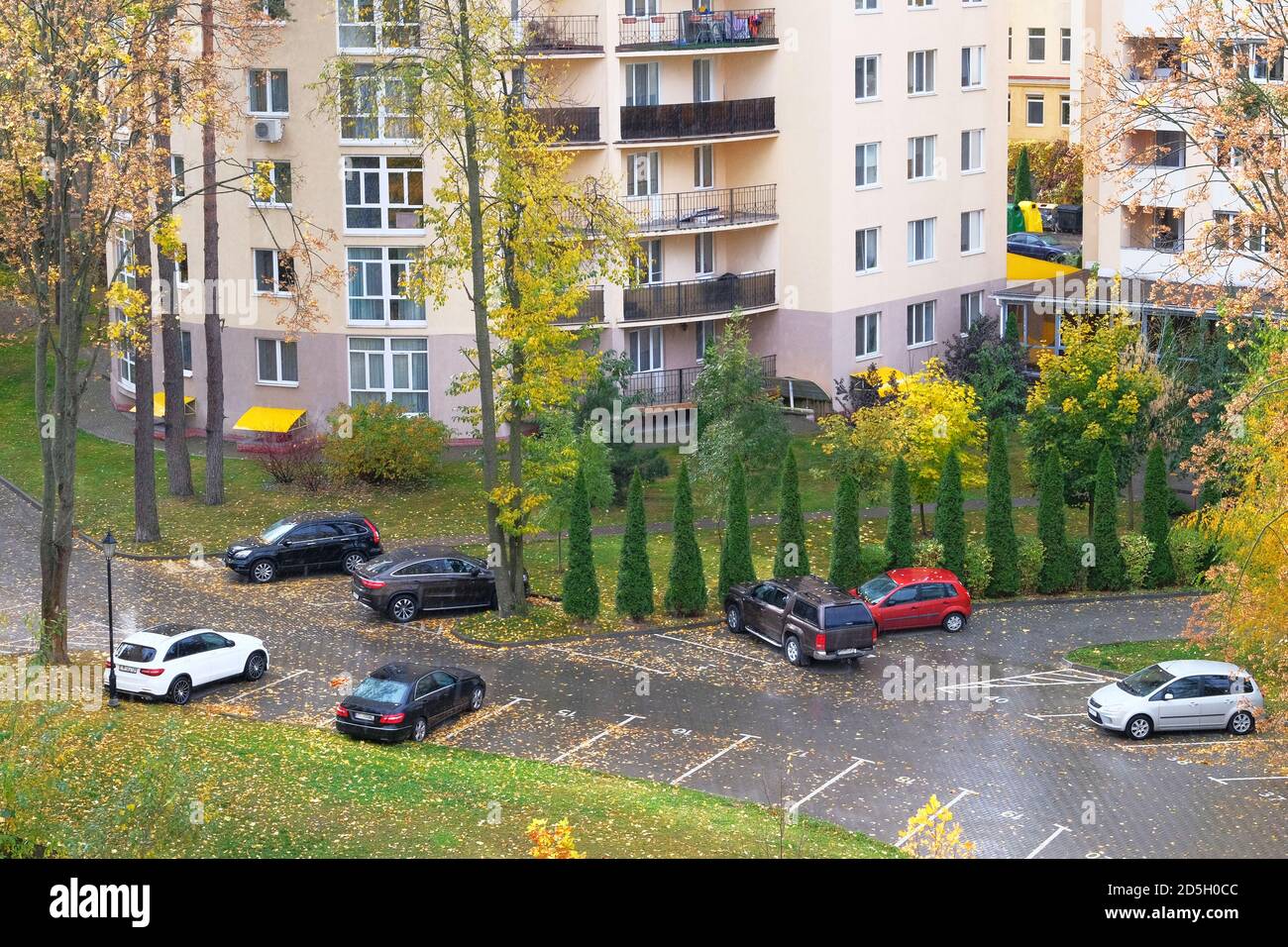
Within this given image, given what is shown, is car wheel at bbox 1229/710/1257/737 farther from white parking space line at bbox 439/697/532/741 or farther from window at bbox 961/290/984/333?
window at bbox 961/290/984/333

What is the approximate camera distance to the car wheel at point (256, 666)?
2978 centimetres

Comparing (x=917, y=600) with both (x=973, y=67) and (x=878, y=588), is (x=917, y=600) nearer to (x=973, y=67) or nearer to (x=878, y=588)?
(x=878, y=588)

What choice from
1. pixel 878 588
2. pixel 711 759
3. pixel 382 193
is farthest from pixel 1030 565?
pixel 382 193

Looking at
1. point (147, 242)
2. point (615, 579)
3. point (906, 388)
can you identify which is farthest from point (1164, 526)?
point (147, 242)

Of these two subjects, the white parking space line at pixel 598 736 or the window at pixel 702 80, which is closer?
the white parking space line at pixel 598 736

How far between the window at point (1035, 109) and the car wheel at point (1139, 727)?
2055 inches

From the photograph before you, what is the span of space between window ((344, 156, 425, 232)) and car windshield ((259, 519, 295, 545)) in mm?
13132

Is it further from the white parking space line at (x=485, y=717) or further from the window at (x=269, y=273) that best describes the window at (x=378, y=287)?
the white parking space line at (x=485, y=717)

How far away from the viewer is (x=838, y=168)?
50844 mm

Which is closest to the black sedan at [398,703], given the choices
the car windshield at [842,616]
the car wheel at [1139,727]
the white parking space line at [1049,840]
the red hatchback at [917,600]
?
the car windshield at [842,616]

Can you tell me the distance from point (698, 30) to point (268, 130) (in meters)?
13.2

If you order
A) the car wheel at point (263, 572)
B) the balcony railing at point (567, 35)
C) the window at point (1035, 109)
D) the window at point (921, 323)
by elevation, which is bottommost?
the car wheel at point (263, 572)

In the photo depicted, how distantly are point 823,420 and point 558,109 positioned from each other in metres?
13.1

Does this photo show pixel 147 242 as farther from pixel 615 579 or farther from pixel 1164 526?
pixel 1164 526
